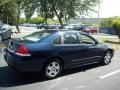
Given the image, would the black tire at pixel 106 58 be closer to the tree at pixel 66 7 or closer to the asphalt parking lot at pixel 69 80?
the asphalt parking lot at pixel 69 80

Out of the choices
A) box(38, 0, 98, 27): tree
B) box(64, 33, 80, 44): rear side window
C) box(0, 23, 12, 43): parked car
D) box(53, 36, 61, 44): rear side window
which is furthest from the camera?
box(38, 0, 98, 27): tree

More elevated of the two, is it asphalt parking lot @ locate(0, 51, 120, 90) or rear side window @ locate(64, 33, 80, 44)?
rear side window @ locate(64, 33, 80, 44)

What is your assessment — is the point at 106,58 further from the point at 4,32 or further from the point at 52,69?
the point at 4,32

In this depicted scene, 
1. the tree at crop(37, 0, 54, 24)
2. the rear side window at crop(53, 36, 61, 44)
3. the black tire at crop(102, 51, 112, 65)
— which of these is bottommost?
the black tire at crop(102, 51, 112, 65)

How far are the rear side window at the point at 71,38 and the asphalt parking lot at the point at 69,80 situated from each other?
112 cm

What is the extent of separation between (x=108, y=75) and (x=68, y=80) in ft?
5.46

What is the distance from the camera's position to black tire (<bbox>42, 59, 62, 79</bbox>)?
7.29 m

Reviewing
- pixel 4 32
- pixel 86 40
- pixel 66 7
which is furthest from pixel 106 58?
pixel 66 7

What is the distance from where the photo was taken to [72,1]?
20.5 metres

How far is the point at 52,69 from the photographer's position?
744 cm

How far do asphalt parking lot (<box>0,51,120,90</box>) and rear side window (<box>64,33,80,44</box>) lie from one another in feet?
3.68

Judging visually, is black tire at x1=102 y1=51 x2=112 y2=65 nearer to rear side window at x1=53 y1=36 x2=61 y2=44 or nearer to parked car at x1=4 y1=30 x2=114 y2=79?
parked car at x1=4 y1=30 x2=114 y2=79

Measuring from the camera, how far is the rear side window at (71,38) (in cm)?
787

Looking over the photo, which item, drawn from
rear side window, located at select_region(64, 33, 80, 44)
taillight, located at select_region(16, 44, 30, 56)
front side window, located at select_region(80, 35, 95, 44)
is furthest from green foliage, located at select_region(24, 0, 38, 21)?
taillight, located at select_region(16, 44, 30, 56)
